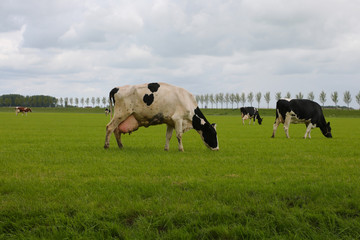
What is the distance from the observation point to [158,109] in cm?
1446

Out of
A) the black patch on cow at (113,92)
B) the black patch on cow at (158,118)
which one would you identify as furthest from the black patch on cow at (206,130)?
the black patch on cow at (113,92)

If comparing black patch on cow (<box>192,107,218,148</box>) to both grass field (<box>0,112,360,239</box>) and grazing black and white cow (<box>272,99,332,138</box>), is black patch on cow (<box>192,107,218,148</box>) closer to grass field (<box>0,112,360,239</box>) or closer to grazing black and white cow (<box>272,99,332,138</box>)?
grass field (<box>0,112,360,239</box>)

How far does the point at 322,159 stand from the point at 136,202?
8296mm

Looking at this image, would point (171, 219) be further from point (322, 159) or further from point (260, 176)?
point (322, 159)

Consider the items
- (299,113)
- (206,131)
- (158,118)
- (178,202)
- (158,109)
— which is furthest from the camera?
(299,113)

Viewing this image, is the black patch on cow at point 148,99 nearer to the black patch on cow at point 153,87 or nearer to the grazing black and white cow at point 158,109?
the grazing black and white cow at point 158,109

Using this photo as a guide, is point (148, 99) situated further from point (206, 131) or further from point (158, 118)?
point (206, 131)

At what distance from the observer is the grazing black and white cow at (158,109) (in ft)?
47.6

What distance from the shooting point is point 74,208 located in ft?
20.3

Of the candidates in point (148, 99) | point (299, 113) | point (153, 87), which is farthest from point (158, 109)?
point (299, 113)

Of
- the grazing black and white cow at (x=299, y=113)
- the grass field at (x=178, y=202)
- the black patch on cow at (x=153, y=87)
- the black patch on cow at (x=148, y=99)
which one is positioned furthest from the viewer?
the grazing black and white cow at (x=299, y=113)

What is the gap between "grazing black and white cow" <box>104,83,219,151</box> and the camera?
14508 mm

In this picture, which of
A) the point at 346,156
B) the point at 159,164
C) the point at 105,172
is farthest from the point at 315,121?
the point at 105,172

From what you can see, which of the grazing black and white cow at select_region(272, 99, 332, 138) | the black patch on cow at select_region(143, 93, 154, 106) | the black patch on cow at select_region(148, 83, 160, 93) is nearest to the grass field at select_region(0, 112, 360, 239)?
the black patch on cow at select_region(143, 93, 154, 106)
